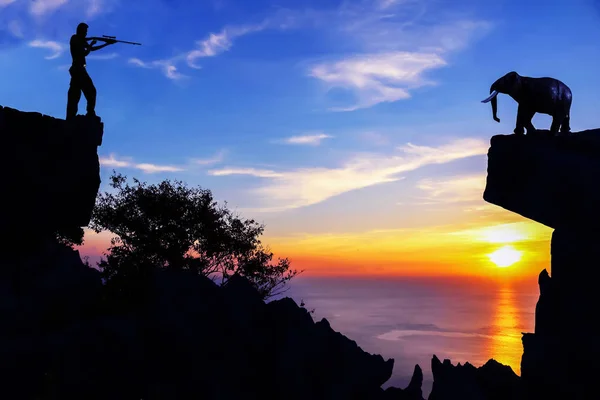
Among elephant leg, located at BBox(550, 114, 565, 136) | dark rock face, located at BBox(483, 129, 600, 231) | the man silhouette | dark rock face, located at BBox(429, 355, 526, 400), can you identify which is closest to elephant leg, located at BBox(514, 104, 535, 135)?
dark rock face, located at BBox(483, 129, 600, 231)

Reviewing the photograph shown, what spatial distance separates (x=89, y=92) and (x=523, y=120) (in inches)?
705

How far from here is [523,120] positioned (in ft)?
63.1

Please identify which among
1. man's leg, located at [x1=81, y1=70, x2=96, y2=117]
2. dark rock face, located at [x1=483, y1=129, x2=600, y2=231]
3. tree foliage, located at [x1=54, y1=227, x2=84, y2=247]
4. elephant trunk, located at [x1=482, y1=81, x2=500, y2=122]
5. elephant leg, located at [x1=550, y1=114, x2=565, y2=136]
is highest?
man's leg, located at [x1=81, y1=70, x2=96, y2=117]

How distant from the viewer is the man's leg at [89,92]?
71.6ft

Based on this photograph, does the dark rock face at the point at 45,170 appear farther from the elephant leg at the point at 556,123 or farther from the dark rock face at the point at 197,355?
the elephant leg at the point at 556,123

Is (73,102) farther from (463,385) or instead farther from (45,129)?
(463,385)

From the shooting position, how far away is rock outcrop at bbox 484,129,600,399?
1703 centimetres

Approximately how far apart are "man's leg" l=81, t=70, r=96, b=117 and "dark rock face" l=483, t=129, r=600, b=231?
16841 millimetres

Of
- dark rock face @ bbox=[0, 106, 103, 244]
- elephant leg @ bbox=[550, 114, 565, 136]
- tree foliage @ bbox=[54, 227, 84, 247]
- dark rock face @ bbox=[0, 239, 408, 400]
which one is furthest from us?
tree foliage @ bbox=[54, 227, 84, 247]

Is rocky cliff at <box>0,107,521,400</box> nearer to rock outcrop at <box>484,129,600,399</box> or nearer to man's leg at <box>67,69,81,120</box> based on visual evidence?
man's leg at <box>67,69,81,120</box>

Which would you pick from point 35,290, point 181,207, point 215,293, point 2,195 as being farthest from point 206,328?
point 181,207

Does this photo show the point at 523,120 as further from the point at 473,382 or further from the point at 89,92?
the point at 89,92

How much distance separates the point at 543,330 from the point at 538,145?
22.5 ft

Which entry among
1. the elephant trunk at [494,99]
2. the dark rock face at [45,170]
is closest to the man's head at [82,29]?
the dark rock face at [45,170]
